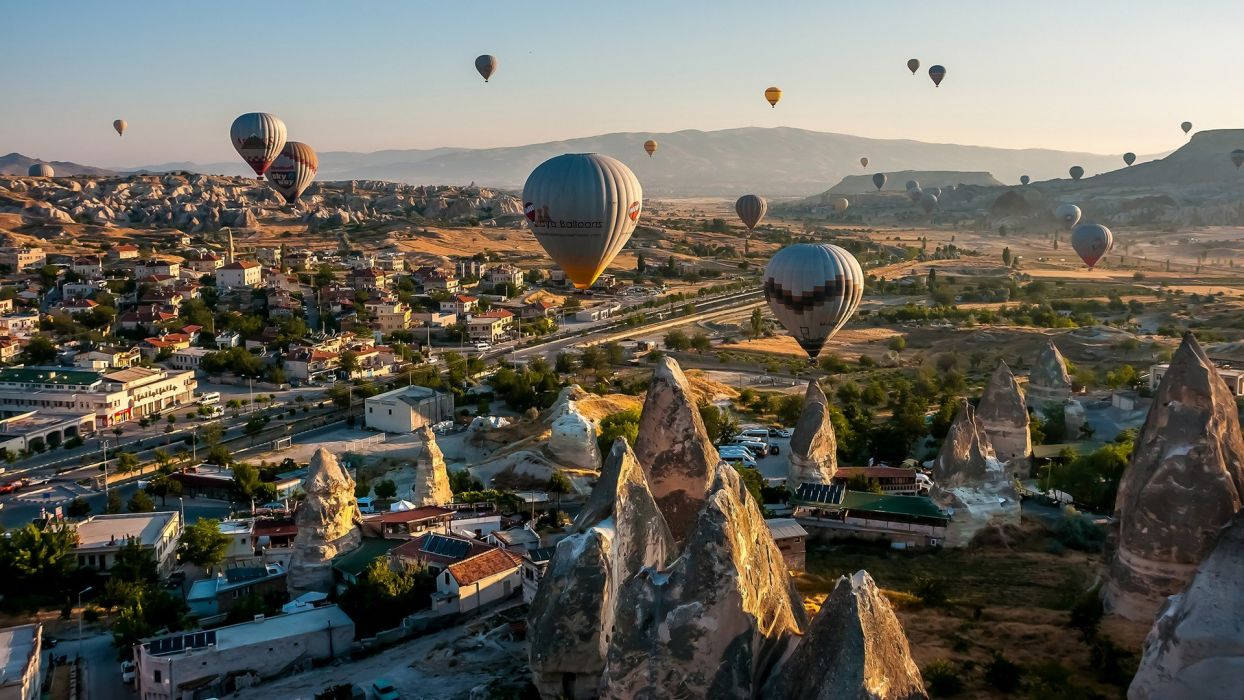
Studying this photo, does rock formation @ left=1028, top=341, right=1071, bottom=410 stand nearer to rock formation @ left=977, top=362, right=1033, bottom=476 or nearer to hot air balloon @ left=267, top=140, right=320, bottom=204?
rock formation @ left=977, top=362, right=1033, bottom=476

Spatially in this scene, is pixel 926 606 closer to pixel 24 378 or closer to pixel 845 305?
pixel 845 305

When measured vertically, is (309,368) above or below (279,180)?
below

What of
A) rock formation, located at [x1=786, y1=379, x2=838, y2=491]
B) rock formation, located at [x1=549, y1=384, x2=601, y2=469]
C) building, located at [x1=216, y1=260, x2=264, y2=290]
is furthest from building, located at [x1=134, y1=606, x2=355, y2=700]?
building, located at [x1=216, y1=260, x2=264, y2=290]

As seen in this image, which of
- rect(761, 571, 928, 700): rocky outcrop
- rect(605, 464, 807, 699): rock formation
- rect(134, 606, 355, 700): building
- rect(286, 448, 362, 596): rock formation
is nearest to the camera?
rect(761, 571, 928, 700): rocky outcrop

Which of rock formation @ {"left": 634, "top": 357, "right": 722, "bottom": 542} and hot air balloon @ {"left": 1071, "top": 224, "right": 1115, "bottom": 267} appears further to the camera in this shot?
hot air balloon @ {"left": 1071, "top": 224, "right": 1115, "bottom": 267}

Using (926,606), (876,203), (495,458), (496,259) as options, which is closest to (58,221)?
(496,259)

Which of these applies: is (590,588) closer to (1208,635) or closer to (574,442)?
(1208,635)

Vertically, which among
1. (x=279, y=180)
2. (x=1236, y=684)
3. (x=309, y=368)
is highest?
(x=279, y=180)
